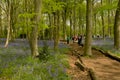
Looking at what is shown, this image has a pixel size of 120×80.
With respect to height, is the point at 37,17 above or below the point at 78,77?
above

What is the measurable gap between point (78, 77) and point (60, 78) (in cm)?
228

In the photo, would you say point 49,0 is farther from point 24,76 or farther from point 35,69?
point 24,76

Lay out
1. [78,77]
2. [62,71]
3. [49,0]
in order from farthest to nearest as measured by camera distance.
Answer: [49,0]
[78,77]
[62,71]

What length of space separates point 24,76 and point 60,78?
4.59 feet

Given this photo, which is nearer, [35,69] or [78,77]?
[35,69]

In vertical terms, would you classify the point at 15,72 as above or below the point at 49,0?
below

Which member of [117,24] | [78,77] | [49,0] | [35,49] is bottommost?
[78,77]

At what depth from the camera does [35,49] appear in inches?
615

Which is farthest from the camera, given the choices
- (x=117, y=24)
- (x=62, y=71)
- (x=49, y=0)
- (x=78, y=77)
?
(x=117, y=24)

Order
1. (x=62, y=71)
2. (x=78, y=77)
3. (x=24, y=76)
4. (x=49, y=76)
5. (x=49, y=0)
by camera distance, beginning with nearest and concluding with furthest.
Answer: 1. (x=24, y=76)
2. (x=49, y=76)
3. (x=62, y=71)
4. (x=78, y=77)
5. (x=49, y=0)

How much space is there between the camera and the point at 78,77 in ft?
38.9

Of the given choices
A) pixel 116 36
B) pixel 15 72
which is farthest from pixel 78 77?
pixel 116 36

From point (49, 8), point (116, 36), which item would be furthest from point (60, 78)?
point (116, 36)

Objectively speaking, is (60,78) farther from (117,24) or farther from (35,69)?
(117,24)
